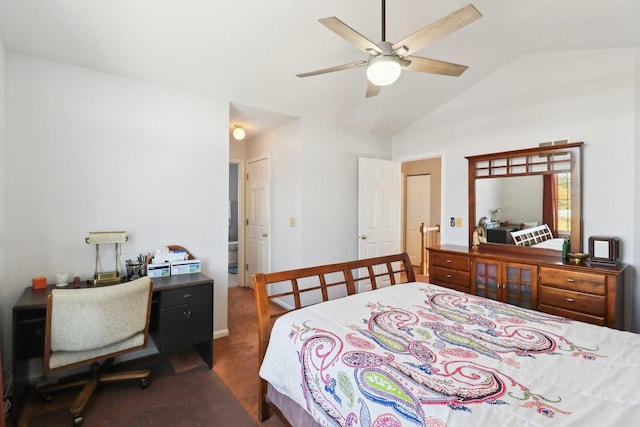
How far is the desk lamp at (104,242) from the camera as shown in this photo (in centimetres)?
239

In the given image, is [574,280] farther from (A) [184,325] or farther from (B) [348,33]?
(A) [184,325]

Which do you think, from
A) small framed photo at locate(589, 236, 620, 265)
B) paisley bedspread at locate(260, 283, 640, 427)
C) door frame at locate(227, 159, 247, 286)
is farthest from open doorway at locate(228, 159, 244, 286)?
small framed photo at locate(589, 236, 620, 265)

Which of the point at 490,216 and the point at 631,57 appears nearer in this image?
the point at 631,57

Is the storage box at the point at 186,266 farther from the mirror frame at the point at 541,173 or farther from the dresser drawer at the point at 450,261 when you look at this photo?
the mirror frame at the point at 541,173

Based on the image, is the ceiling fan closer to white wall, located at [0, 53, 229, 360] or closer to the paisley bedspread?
the paisley bedspread

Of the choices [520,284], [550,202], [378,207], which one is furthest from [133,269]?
[550,202]

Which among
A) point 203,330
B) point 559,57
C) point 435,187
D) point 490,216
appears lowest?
point 203,330

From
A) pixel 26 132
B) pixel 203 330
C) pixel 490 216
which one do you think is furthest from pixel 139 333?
pixel 490 216

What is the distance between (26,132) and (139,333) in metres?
1.74

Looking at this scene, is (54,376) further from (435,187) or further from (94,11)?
(435,187)

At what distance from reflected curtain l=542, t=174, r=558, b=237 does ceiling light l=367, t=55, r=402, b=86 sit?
2346mm

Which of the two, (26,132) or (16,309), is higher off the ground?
(26,132)

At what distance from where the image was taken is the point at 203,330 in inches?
99.0

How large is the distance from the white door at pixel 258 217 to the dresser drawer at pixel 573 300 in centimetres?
320
